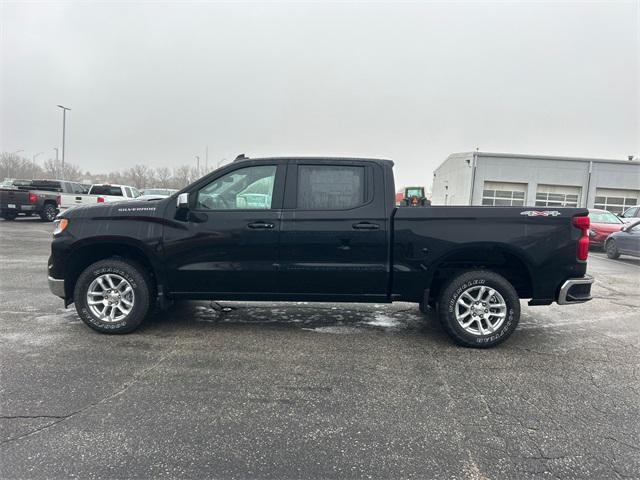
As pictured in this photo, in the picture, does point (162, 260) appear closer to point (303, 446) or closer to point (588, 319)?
point (303, 446)

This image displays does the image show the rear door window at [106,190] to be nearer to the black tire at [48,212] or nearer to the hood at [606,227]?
the black tire at [48,212]

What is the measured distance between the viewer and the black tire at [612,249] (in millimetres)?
12898

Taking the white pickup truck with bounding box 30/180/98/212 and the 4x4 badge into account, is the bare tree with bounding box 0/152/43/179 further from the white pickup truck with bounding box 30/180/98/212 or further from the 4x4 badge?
the 4x4 badge

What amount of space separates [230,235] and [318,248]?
0.96 metres

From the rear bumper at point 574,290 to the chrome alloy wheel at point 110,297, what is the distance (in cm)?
467

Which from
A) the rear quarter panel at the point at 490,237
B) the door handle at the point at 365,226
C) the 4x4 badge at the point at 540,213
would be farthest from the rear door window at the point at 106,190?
the 4x4 badge at the point at 540,213

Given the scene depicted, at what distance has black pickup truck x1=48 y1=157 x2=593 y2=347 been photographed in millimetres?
4391

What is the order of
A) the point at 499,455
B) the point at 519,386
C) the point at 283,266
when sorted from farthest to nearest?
the point at 283,266 < the point at 519,386 < the point at 499,455

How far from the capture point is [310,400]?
3277 mm

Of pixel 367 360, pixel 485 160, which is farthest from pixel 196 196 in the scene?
pixel 485 160

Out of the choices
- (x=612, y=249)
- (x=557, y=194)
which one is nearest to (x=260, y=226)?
(x=612, y=249)

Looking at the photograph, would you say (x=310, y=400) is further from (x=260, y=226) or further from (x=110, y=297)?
(x=110, y=297)

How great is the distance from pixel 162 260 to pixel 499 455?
143 inches

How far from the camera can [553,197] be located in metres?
34.9
